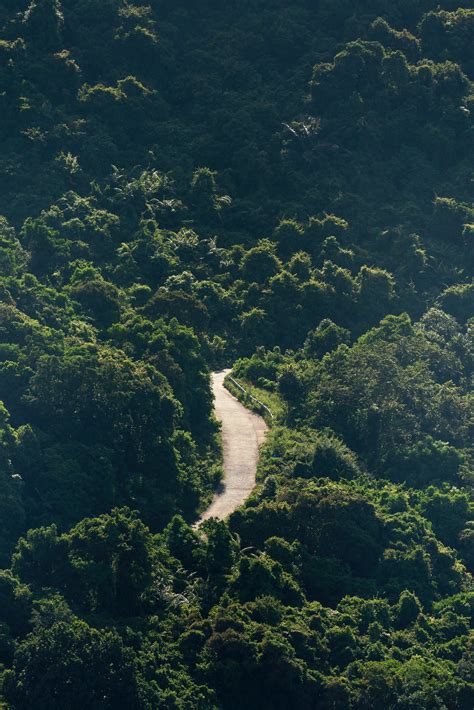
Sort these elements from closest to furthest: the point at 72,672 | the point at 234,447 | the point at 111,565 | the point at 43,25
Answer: the point at 72,672 < the point at 111,565 < the point at 234,447 < the point at 43,25

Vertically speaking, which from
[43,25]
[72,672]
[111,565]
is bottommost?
[72,672]

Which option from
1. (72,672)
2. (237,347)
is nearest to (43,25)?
(237,347)

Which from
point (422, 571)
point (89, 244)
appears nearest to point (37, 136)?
point (89, 244)

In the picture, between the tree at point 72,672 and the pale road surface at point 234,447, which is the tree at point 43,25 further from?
the tree at point 72,672

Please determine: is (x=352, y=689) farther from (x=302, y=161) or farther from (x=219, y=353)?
(x=302, y=161)

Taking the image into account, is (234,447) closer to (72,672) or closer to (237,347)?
(237,347)

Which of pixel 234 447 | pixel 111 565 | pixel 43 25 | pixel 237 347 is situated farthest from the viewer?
pixel 43 25

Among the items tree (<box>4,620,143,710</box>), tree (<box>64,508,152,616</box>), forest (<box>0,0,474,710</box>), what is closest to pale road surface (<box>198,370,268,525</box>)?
forest (<box>0,0,474,710</box>)
